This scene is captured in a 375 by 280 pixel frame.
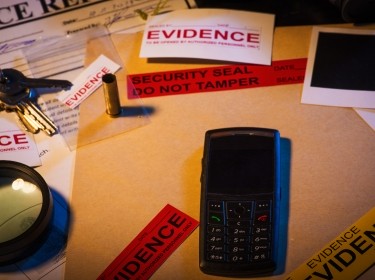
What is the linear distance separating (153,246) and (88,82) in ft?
0.88

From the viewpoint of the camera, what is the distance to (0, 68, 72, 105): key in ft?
2.09

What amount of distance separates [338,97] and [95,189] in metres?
0.35

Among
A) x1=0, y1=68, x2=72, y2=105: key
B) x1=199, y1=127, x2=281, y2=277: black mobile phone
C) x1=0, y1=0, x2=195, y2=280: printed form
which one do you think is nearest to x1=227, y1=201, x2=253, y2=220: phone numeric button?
x1=199, y1=127, x2=281, y2=277: black mobile phone

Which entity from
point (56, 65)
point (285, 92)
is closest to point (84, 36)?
point (56, 65)

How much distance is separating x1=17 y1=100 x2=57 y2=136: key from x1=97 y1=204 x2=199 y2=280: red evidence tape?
19 cm

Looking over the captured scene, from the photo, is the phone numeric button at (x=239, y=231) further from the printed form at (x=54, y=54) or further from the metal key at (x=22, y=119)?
the metal key at (x=22, y=119)

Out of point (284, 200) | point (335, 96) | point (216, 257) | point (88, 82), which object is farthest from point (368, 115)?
point (88, 82)

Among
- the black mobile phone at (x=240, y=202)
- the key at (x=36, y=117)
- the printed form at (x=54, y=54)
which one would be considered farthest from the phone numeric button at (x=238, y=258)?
the key at (x=36, y=117)

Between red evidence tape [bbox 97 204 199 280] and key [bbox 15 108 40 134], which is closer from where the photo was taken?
red evidence tape [bbox 97 204 199 280]

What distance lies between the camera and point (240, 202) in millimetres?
536

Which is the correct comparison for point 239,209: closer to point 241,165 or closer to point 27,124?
point 241,165

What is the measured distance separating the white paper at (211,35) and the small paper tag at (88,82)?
0.18 feet

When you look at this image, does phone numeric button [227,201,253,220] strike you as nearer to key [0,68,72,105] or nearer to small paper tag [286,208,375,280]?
small paper tag [286,208,375,280]

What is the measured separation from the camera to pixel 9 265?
52 centimetres
